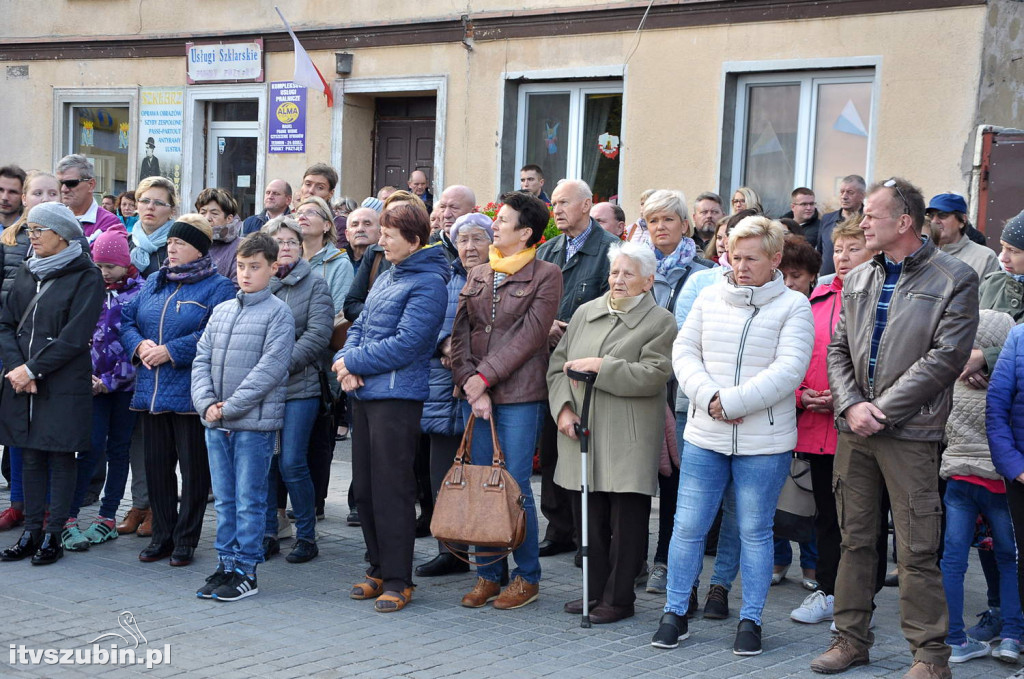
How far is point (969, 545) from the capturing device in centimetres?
590

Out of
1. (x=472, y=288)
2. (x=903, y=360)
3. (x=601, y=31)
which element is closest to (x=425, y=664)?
(x=472, y=288)

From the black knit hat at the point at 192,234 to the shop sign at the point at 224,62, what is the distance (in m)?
9.71

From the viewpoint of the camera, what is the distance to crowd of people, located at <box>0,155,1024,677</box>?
5449mm

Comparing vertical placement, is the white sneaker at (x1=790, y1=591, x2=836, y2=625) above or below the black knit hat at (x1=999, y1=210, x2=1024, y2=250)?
below

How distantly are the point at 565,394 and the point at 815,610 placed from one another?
5.50ft

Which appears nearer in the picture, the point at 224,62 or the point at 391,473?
the point at 391,473

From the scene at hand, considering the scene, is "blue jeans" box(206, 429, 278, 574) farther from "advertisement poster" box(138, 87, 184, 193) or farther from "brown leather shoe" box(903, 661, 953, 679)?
"advertisement poster" box(138, 87, 184, 193)

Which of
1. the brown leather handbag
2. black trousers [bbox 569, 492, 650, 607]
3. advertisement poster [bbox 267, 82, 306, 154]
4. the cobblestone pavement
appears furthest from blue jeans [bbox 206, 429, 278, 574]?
advertisement poster [bbox 267, 82, 306, 154]

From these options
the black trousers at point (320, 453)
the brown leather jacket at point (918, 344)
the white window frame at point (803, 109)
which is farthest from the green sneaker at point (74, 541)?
the white window frame at point (803, 109)

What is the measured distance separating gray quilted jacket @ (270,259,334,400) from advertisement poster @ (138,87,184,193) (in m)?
10.7

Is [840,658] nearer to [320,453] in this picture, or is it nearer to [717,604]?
[717,604]

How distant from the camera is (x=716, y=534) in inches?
300

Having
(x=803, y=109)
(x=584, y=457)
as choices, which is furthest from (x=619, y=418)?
(x=803, y=109)

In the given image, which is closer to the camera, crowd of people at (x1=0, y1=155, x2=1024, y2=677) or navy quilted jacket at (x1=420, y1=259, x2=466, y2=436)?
crowd of people at (x1=0, y1=155, x2=1024, y2=677)
